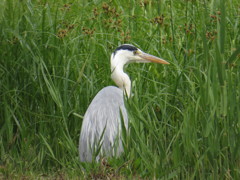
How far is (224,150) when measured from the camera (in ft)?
13.6

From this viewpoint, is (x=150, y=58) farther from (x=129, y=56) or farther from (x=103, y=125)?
(x=103, y=125)

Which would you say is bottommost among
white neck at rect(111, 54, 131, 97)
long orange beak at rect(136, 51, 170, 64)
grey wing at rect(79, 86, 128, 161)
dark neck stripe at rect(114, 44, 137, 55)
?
grey wing at rect(79, 86, 128, 161)

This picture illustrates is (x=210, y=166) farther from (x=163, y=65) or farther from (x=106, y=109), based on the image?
(x=163, y=65)

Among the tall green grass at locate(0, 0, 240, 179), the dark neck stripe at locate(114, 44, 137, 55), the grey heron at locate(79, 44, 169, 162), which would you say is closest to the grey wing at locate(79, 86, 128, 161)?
the grey heron at locate(79, 44, 169, 162)

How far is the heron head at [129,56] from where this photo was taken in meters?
5.46

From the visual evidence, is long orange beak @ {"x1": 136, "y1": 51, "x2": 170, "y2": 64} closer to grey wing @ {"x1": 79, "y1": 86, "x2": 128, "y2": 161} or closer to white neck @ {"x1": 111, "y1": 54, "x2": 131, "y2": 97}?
white neck @ {"x1": 111, "y1": 54, "x2": 131, "y2": 97}

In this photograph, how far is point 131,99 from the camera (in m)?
4.37

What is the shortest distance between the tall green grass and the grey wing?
139 millimetres

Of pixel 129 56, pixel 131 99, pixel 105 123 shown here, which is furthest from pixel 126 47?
pixel 131 99

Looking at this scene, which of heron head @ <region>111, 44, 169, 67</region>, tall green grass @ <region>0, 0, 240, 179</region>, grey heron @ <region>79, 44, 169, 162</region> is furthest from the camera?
heron head @ <region>111, 44, 169, 67</region>

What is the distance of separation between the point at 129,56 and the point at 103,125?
3.61 feet

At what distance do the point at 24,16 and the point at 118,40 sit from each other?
96cm

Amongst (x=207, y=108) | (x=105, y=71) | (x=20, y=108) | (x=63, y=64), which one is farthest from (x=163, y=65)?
(x=207, y=108)

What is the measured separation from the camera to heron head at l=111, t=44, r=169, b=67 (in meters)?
5.46
